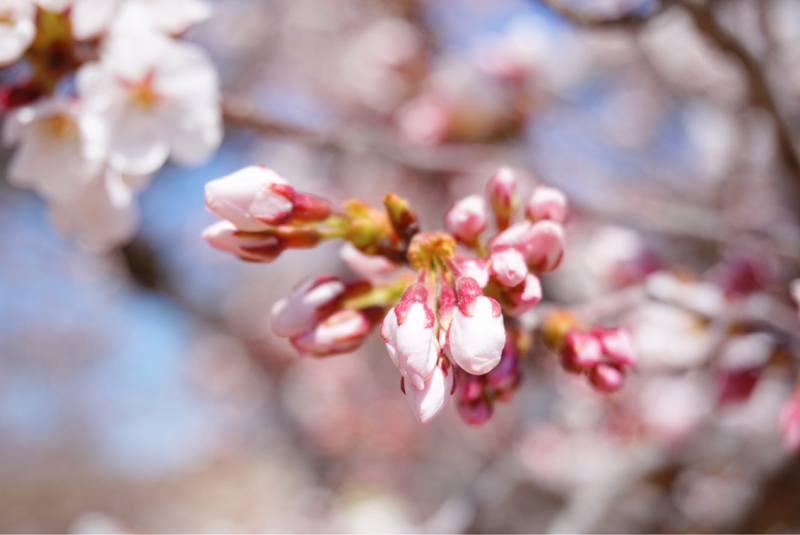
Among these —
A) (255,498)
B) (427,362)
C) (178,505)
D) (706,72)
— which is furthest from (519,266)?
(178,505)

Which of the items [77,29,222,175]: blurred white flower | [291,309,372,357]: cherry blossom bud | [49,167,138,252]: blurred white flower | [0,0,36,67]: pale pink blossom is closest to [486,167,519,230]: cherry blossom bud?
[291,309,372,357]: cherry blossom bud

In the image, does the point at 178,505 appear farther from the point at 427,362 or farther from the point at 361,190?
the point at 427,362

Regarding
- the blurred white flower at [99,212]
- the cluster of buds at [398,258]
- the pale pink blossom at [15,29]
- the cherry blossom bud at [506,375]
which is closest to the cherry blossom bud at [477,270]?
the cluster of buds at [398,258]

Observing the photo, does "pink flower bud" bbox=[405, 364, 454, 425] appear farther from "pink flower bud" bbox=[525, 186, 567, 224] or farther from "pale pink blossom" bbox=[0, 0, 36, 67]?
"pale pink blossom" bbox=[0, 0, 36, 67]

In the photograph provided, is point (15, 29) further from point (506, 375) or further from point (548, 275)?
point (548, 275)

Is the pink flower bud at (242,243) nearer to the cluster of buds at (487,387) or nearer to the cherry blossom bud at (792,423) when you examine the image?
the cluster of buds at (487,387)

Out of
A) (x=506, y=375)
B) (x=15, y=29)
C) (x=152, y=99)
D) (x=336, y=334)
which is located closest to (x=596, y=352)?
(x=506, y=375)

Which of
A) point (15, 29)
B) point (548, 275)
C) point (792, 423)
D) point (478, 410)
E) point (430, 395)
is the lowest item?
point (548, 275)
